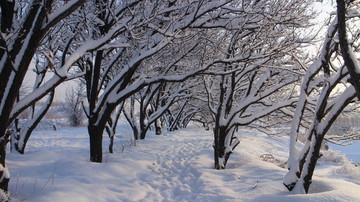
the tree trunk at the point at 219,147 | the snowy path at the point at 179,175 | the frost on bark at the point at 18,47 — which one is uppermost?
the frost on bark at the point at 18,47

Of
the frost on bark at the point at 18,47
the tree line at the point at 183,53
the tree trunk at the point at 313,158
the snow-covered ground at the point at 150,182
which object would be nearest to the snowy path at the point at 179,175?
the snow-covered ground at the point at 150,182

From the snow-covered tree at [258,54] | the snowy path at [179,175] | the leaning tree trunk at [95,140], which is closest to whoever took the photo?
the snowy path at [179,175]

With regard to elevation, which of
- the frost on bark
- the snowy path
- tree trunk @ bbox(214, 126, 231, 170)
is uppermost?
the frost on bark

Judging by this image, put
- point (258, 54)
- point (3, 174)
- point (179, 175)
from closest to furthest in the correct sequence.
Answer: point (3, 174) → point (258, 54) → point (179, 175)

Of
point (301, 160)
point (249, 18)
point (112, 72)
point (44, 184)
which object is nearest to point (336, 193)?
point (301, 160)

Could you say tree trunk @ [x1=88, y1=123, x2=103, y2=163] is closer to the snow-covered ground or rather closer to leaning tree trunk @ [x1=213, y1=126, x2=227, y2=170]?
the snow-covered ground

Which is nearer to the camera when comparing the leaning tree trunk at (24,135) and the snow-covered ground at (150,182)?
the snow-covered ground at (150,182)

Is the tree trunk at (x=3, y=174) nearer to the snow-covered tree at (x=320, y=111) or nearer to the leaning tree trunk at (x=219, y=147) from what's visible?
the snow-covered tree at (x=320, y=111)

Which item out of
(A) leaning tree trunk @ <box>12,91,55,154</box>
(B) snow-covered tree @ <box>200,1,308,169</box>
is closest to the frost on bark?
(B) snow-covered tree @ <box>200,1,308,169</box>

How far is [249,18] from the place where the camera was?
6.02 meters

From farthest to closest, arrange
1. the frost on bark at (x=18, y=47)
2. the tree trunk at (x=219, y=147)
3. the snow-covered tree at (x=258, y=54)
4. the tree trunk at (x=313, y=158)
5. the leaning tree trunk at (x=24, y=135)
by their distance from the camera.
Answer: the leaning tree trunk at (x=24, y=135)
the tree trunk at (x=219, y=147)
the snow-covered tree at (x=258, y=54)
the tree trunk at (x=313, y=158)
the frost on bark at (x=18, y=47)

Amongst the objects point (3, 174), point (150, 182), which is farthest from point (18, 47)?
point (150, 182)

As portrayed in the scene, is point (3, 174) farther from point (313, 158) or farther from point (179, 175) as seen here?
point (313, 158)

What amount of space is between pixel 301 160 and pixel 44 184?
4.34 m
